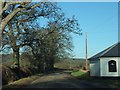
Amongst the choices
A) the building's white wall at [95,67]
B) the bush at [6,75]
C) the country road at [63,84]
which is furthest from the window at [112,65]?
the bush at [6,75]

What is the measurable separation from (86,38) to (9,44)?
25.7 meters

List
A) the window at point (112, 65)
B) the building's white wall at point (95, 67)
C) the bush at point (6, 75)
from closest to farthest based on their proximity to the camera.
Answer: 1. the bush at point (6, 75)
2. the window at point (112, 65)
3. the building's white wall at point (95, 67)

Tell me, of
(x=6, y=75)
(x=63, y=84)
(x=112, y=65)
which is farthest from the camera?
(x=112, y=65)

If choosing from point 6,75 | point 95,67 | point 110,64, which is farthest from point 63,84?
point 95,67

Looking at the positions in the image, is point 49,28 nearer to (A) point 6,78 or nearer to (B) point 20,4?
(A) point 6,78

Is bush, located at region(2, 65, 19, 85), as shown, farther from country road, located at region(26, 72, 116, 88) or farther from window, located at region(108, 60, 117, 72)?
window, located at region(108, 60, 117, 72)

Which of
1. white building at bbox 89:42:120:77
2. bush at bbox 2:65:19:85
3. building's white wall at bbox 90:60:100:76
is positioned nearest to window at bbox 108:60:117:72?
white building at bbox 89:42:120:77

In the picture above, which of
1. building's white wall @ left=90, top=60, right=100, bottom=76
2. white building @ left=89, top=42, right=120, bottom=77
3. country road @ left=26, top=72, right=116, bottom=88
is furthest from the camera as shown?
building's white wall @ left=90, top=60, right=100, bottom=76

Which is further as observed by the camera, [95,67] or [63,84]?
[95,67]

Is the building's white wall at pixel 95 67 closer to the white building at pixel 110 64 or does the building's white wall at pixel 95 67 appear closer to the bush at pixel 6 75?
the white building at pixel 110 64

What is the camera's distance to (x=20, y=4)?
741 inches

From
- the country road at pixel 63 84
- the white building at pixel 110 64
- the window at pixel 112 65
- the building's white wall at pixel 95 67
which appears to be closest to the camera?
the country road at pixel 63 84

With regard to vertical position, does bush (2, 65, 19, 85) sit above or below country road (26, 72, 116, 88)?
above

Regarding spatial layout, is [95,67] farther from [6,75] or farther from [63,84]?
[63,84]
